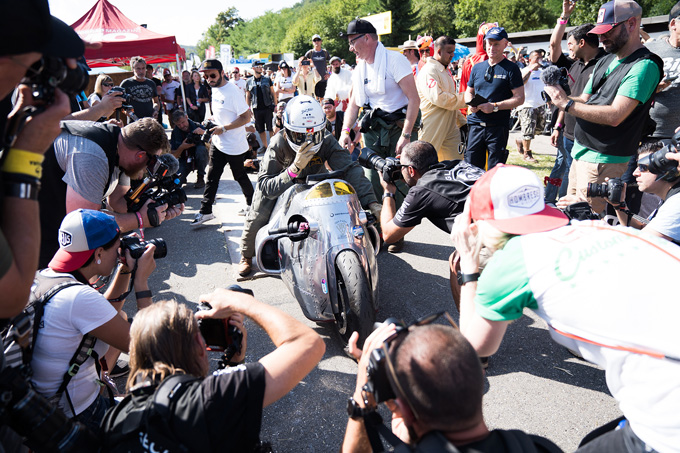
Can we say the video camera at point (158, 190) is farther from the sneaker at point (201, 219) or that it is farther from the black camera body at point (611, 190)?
the black camera body at point (611, 190)

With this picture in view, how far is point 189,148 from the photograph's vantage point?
25.2 ft

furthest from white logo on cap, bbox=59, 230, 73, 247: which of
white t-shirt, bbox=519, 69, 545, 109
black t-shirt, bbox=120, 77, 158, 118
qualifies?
white t-shirt, bbox=519, 69, 545, 109

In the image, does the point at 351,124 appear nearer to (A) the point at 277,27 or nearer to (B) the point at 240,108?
(B) the point at 240,108

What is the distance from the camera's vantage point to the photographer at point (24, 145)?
1.17 m

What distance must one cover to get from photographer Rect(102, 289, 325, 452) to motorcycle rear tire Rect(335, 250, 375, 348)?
1167 millimetres

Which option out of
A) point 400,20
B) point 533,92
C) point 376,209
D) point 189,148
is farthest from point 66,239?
point 400,20

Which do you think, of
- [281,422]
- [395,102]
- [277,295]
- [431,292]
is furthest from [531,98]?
[281,422]

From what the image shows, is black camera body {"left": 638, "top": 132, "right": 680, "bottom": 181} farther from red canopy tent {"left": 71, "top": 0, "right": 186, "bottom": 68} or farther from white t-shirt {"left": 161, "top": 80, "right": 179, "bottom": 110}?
white t-shirt {"left": 161, "top": 80, "right": 179, "bottom": 110}

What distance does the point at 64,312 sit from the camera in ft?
6.15

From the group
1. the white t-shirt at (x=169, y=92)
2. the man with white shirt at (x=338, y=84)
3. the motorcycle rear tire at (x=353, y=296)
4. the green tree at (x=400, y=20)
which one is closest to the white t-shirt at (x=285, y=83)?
the man with white shirt at (x=338, y=84)

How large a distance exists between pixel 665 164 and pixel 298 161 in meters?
2.53

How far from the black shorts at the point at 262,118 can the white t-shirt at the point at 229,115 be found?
3911mm

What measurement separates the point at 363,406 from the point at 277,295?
→ 2.74 metres

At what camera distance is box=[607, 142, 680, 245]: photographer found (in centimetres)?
237
